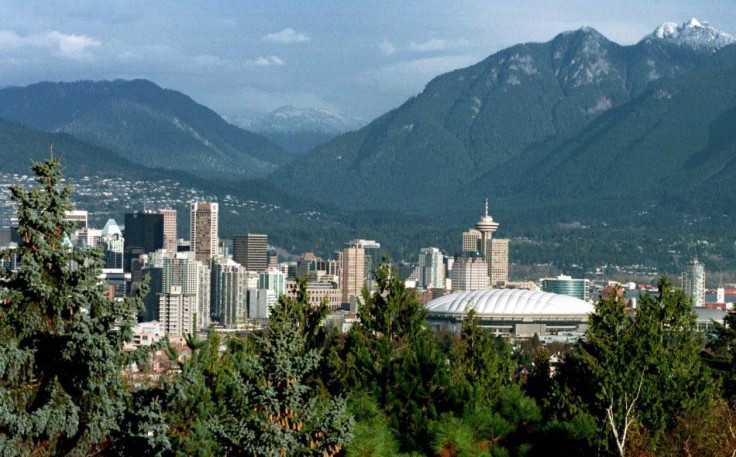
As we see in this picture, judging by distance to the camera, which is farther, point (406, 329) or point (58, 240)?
point (406, 329)

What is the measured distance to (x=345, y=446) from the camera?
17.5 meters

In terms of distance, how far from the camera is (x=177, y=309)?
463 feet

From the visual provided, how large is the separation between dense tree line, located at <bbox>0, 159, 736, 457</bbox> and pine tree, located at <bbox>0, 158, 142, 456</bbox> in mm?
17

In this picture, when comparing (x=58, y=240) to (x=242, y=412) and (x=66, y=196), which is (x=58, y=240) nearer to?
(x=66, y=196)

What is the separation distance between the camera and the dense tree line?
16531 millimetres

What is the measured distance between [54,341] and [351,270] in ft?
557

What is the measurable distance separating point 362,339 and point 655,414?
13.6 ft

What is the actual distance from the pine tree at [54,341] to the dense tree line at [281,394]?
0.02 metres

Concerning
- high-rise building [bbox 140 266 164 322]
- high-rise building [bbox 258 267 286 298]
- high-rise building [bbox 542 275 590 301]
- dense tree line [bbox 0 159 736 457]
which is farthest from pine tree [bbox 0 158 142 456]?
high-rise building [bbox 542 275 590 301]

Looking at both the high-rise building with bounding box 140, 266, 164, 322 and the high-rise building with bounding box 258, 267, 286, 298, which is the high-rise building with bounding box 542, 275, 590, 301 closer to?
the high-rise building with bounding box 258, 267, 286, 298

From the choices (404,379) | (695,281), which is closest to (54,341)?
(404,379)

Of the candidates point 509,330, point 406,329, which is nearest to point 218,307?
point 509,330

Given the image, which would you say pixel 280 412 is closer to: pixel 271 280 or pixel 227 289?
pixel 227 289

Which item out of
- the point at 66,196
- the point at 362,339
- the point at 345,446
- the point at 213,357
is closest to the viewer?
the point at 345,446
